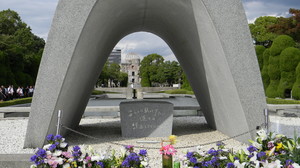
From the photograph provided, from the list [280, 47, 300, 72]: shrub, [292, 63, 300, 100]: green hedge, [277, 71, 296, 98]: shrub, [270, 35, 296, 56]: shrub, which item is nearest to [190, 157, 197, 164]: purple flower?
[292, 63, 300, 100]: green hedge

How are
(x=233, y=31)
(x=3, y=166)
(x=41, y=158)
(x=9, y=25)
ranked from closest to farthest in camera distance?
(x=41, y=158)
(x=3, y=166)
(x=233, y=31)
(x=9, y=25)

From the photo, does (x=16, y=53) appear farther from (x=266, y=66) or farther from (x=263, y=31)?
(x=263, y=31)

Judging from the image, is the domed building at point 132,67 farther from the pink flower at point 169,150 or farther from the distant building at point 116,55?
the pink flower at point 169,150

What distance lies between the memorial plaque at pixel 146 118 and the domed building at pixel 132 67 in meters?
85.8

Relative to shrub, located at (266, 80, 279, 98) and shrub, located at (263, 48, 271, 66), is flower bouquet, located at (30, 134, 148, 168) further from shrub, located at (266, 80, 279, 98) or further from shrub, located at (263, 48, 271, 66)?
shrub, located at (263, 48, 271, 66)

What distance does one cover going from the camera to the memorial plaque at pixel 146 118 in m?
7.86

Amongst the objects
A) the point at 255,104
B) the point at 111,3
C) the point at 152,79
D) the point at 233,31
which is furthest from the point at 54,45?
the point at 152,79

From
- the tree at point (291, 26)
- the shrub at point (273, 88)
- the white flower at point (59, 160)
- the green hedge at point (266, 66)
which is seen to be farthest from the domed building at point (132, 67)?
the white flower at point (59, 160)

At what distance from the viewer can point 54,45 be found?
19.2ft

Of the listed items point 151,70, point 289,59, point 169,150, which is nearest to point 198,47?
point 169,150

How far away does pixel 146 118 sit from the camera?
7930 millimetres

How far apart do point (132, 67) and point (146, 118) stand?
91397 mm

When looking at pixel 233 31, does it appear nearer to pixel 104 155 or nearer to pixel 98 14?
pixel 98 14

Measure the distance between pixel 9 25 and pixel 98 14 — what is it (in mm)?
38888
